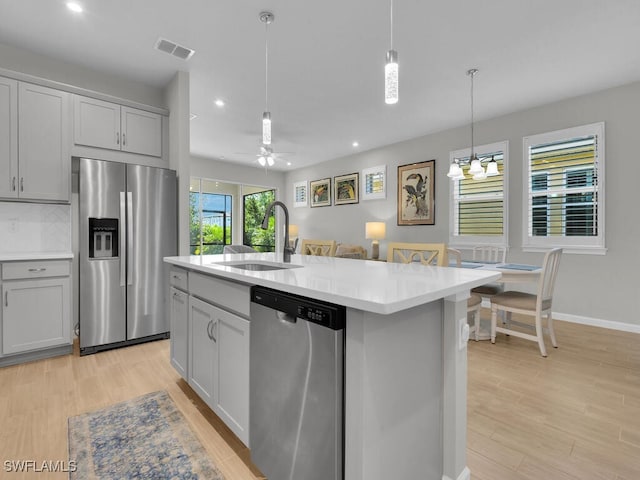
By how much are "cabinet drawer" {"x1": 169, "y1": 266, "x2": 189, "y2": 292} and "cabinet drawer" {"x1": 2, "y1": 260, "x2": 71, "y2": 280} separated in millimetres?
1271

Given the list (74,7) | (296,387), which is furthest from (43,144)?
(296,387)

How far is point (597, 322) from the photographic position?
365cm

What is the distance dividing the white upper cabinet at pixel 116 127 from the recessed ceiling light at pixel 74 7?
85 centimetres

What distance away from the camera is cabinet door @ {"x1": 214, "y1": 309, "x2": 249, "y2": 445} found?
1.44 meters

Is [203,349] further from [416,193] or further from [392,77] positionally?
[416,193]

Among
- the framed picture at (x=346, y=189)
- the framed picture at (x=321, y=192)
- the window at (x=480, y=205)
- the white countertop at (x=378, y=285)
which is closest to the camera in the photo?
the white countertop at (x=378, y=285)

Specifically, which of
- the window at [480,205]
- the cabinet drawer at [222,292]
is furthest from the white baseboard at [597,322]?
the cabinet drawer at [222,292]

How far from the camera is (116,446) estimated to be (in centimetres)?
159

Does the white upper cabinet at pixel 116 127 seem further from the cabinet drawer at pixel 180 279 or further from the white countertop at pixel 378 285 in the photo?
the white countertop at pixel 378 285

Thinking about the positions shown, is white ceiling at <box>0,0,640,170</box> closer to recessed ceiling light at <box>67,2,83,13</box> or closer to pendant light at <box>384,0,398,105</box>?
recessed ceiling light at <box>67,2,83,13</box>

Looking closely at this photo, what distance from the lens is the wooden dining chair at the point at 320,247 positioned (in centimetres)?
314

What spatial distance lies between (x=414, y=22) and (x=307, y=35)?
0.88m

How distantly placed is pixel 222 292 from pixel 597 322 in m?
4.39

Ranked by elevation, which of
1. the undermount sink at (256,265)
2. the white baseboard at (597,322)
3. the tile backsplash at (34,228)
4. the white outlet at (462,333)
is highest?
the tile backsplash at (34,228)
